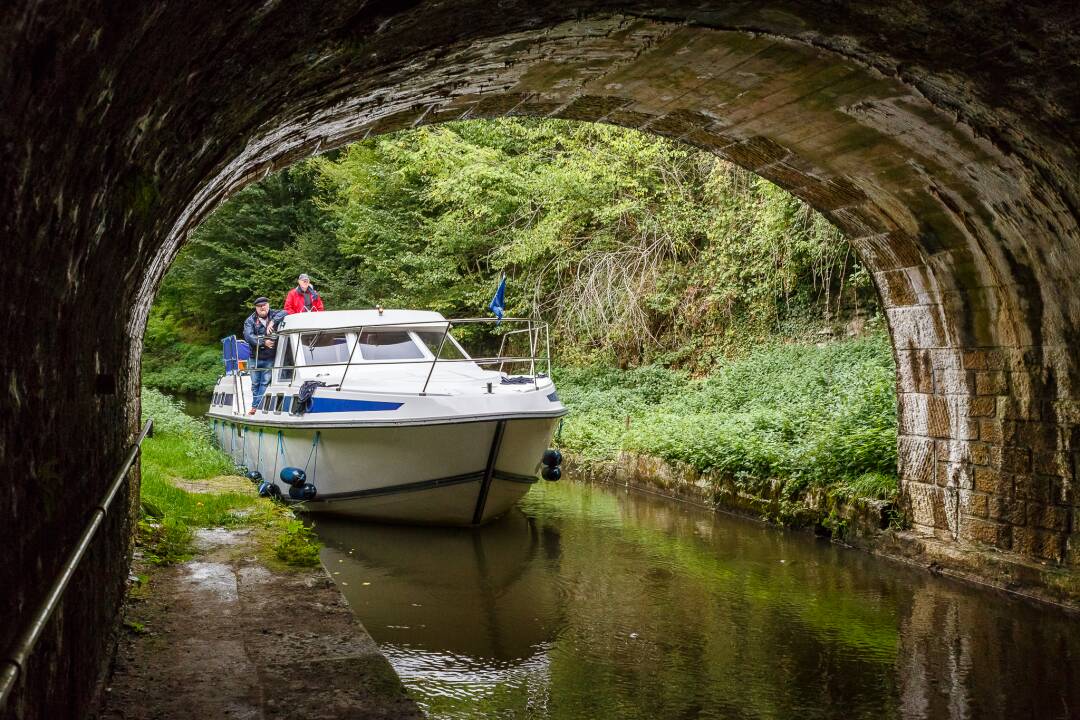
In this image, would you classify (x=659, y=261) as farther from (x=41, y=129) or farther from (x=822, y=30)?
(x=41, y=129)

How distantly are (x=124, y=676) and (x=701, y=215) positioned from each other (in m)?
14.6

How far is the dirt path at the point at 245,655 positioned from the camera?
3.64 m

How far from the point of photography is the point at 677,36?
4988mm

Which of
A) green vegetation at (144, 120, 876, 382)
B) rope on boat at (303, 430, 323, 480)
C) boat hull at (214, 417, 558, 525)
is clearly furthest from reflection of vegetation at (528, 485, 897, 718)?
green vegetation at (144, 120, 876, 382)

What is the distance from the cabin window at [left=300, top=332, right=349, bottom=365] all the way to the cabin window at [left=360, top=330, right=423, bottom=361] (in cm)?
25

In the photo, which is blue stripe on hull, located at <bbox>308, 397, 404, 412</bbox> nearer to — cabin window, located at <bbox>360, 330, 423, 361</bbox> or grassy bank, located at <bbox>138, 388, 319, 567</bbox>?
grassy bank, located at <bbox>138, 388, 319, 567</bbox>

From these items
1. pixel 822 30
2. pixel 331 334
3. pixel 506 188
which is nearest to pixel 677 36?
pixel 822 30

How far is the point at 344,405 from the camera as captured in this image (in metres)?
9.77

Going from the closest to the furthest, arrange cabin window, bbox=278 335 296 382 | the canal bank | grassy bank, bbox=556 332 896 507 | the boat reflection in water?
the boat reflection in water < the canal bank < grassy bank, bbox=556 332 896 507 < cabin window, bbox=278 335 296 382

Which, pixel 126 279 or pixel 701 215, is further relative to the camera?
pixel 701 215

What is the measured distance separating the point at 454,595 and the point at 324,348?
4.93 m

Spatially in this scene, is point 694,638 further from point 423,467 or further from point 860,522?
point 423,467

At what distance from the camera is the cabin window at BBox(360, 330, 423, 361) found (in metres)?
11.3

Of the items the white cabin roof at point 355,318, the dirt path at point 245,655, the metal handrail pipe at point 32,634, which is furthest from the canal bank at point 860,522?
the metal handrail pipe at point 32,634
